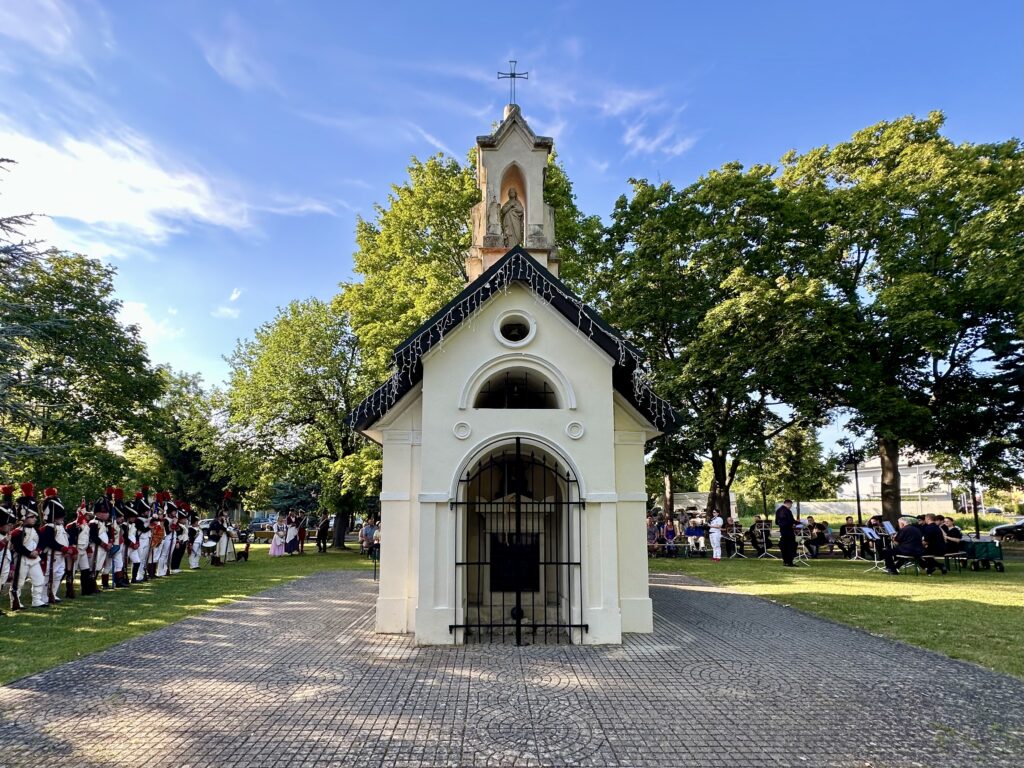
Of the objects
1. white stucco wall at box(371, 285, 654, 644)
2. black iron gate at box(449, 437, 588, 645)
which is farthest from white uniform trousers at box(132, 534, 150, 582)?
black iron gate at box(449, 437, 588, 645)

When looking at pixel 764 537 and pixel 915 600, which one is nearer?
pixel 915 600

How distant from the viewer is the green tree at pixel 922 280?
20.4 meters

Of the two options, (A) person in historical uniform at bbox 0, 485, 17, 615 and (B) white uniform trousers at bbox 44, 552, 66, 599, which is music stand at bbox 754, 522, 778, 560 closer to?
(B) white uniform trousers at bbox 44, 552, 66, 599

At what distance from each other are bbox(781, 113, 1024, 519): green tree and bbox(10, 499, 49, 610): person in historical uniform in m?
→ 23.3

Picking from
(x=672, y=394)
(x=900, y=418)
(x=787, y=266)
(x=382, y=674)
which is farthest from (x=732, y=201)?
(x=382, y=674)

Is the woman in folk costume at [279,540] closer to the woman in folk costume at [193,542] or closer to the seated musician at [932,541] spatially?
the woman in folk costume at [193,542]

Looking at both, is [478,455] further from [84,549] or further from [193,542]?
[193,542]

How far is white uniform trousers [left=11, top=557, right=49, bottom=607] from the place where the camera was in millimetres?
11664

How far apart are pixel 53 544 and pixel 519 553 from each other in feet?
32.3

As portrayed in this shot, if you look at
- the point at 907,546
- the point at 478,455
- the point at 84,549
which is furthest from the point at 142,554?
the point at 907,546

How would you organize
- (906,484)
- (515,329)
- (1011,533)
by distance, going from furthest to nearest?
1. (906,484)
2. (1011,533)
3. (515,329)

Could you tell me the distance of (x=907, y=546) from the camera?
1670 centimetres

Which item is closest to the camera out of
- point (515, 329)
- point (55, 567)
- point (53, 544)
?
point (515, 329)

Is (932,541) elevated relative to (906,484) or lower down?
lower down
